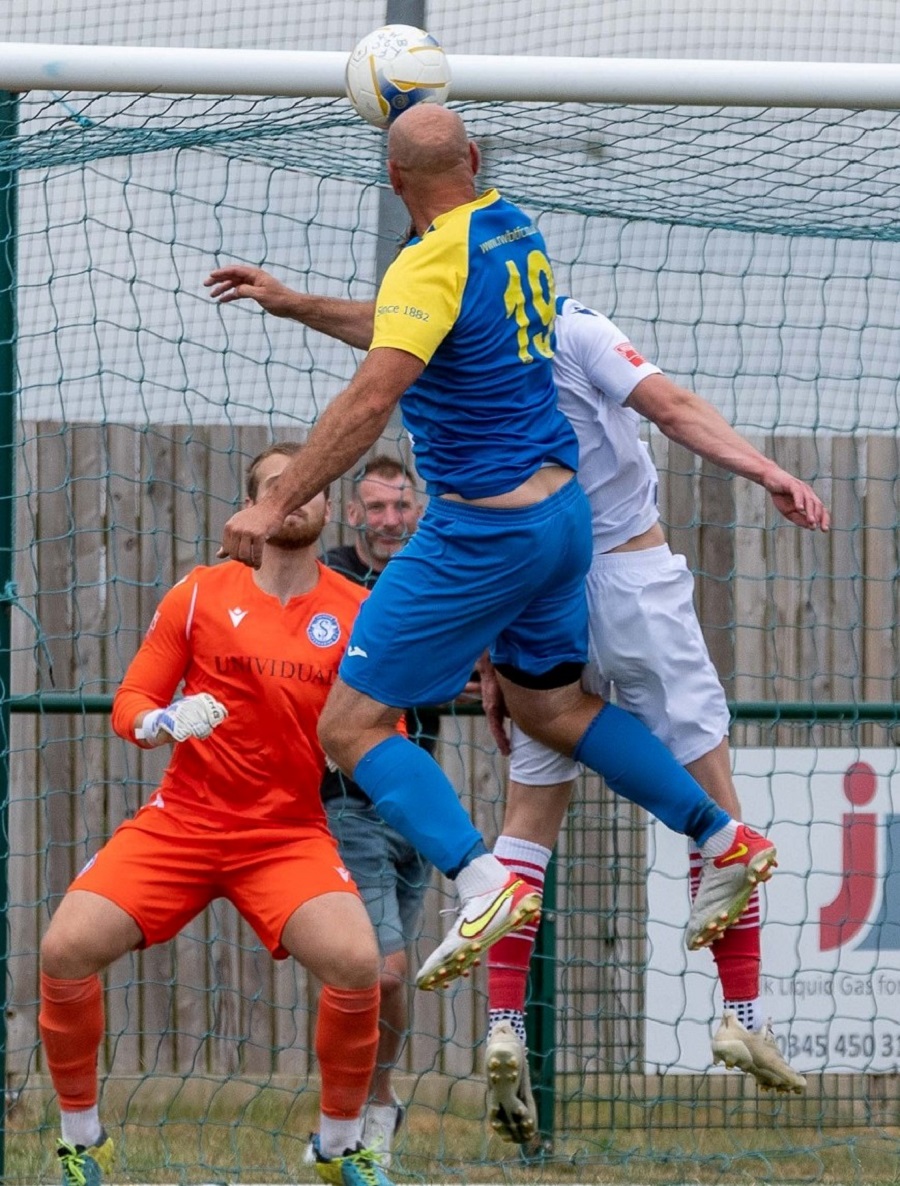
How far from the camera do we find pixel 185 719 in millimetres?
4723

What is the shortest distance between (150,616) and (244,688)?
1694mm

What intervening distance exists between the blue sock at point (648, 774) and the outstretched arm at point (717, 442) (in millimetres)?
676

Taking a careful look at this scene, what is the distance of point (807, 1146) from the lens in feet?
Result: 20.1

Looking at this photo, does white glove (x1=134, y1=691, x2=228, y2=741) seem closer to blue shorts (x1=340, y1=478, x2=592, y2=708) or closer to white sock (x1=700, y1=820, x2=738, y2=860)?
blue shorts (x1=340, y1=478, x2=592, y2=708)

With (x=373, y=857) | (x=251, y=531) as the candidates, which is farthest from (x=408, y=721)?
(x=251, y=531)

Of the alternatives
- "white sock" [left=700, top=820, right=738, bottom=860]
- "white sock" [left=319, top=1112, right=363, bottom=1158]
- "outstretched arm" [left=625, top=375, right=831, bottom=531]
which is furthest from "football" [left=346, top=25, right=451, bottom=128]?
"white sock" [left=319, top=1112, right=363, bottom=1158]

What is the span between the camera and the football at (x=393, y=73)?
14.4ft

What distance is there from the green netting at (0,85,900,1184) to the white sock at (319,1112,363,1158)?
0.95 meters

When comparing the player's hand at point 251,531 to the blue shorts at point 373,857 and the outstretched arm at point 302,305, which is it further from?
the blue shorts at point 373,857

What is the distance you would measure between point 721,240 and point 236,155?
1.79 meters

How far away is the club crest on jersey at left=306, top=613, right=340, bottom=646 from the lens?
5.09 meters

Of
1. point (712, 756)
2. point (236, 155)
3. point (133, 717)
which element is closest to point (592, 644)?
point (712, 756)

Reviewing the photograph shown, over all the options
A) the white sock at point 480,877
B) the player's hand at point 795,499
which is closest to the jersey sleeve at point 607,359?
the player's hand at point 795,499

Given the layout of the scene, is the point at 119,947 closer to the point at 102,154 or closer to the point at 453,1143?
the point at 453,1143
